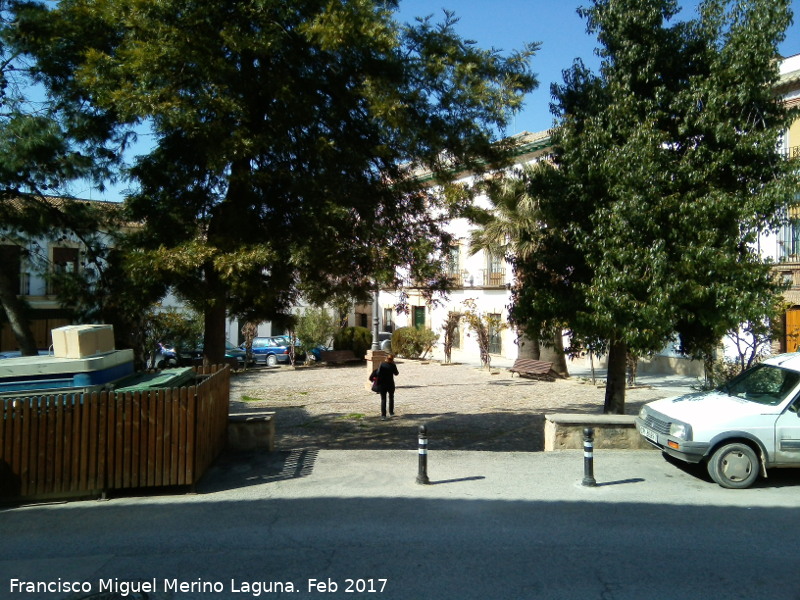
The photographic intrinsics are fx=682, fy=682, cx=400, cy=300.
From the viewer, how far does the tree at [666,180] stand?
372 inches

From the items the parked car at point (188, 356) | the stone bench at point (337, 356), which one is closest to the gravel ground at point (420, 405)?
the parked car at point (188, 356)

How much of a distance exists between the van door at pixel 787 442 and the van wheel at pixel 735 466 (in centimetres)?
27

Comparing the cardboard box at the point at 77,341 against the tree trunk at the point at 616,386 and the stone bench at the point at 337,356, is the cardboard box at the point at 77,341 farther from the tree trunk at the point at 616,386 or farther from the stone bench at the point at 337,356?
the stone bench at the point at 337,356

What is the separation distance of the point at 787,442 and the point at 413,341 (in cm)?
2408

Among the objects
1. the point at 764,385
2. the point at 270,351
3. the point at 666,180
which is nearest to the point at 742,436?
the point at 764,385

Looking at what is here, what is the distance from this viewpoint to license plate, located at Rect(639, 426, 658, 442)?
9.05 metres

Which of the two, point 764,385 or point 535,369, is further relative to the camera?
point 535,369

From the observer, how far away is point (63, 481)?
7617 mm

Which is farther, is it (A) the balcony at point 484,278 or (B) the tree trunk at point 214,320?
(A) the balcony at point 484,278

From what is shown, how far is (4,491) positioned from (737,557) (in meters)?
7.43

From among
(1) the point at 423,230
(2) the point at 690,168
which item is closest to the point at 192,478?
(1) the point at 423,230

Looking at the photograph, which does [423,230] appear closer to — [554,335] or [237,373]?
[554,335]

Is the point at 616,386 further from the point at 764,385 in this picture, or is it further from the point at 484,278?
the point at 484,278

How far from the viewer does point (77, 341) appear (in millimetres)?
8047
